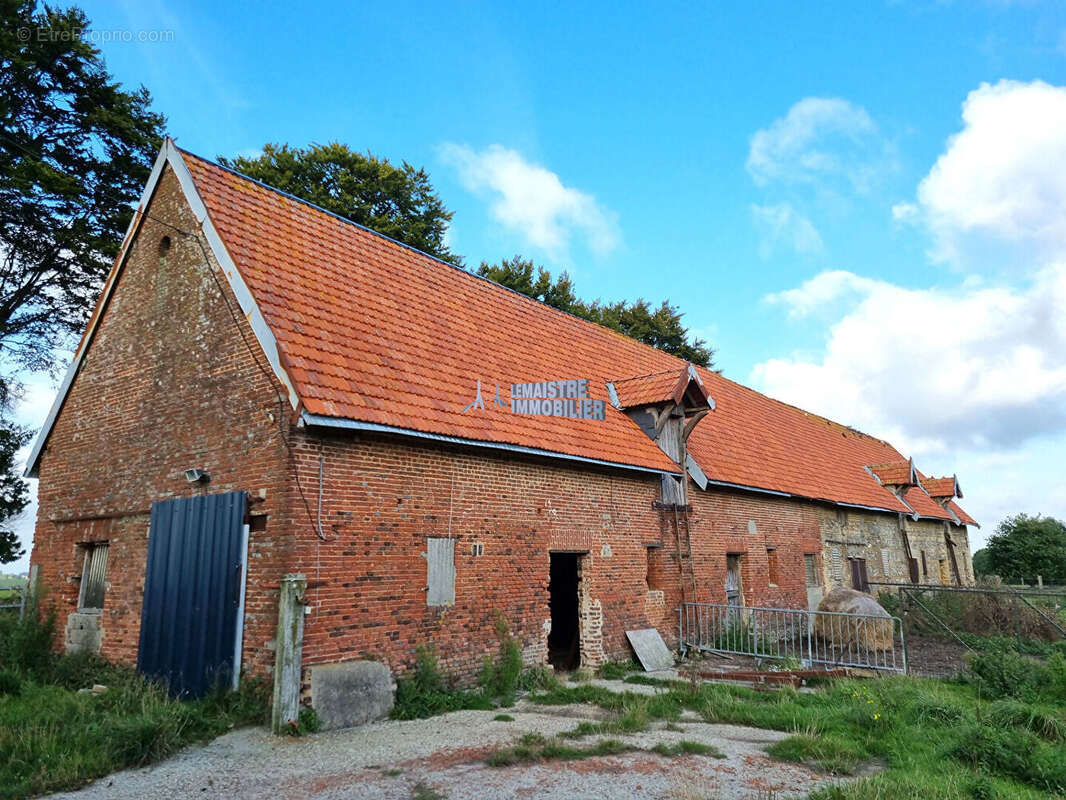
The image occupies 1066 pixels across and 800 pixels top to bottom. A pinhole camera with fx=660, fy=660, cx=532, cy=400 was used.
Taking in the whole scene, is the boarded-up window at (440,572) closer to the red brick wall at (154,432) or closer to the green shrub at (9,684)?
the red brick wall at (154,432)

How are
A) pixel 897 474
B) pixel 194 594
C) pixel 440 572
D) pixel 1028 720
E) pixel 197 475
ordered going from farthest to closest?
pixel 897 474 < pixel 440 572 < pixel 197 475 < pixel 194 594 < pixel 1028 720

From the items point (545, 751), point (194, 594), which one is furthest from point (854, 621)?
point (194, 594)

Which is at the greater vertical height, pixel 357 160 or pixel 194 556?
pixel 357 160

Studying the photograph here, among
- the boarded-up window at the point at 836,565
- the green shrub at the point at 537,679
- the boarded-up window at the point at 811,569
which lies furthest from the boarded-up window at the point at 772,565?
the green shrub at the point at 537,679

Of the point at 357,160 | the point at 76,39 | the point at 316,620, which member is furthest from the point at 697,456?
the point at 76,39

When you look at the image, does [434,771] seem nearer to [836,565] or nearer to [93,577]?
[93,577]

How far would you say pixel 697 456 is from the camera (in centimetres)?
1487

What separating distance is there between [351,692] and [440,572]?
194cm

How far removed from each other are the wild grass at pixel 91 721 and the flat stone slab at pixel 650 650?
656cm

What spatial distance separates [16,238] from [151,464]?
13.5 metres

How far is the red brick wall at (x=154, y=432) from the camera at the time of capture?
8141mm

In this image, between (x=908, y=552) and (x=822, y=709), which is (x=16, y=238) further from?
(x=908, y=552)

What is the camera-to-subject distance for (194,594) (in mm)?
8430

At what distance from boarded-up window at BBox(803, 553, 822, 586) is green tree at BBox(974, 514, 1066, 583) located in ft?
91.2
